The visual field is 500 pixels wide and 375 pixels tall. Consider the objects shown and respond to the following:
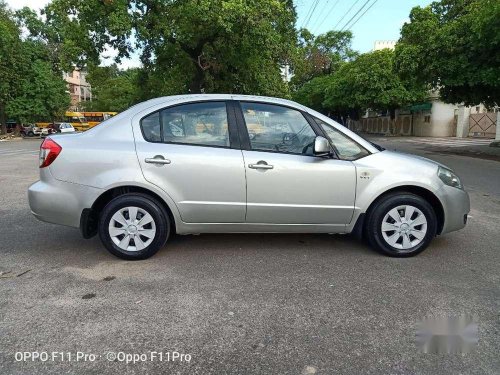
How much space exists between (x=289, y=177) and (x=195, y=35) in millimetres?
17340

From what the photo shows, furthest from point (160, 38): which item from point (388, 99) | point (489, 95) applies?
point (388, 99)

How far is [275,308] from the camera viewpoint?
3.43m

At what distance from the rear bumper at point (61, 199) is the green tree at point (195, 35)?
46.6 feet

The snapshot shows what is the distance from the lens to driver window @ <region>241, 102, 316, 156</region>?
4.53 metres

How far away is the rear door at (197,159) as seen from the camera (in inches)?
172

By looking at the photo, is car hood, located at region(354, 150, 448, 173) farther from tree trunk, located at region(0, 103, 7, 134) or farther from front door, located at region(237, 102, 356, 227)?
tree trunk, located at region(0, 103, 7, 134)

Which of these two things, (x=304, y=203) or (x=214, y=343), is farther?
(x=304, y=203)

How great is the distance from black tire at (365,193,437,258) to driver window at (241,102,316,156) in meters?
0.93

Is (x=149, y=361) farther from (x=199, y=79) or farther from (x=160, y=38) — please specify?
(x=199, y=79)

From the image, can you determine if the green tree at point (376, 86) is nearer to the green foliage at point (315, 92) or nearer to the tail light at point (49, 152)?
the green foliage at point (315, 92)

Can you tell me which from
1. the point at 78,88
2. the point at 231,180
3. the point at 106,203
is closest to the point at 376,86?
the point at 231,180

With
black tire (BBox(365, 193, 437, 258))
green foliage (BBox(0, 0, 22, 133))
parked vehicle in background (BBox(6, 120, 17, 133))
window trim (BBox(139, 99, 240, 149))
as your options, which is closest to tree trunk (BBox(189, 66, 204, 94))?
window trim (BBox(139, 99, 240, 149))

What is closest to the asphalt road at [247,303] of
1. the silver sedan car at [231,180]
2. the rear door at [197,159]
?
the silver sedan car at [231,180]

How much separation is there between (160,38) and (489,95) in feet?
47.9
